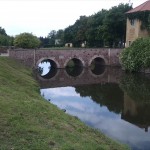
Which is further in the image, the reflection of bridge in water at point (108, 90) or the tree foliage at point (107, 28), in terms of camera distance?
the tree foliage at point (107, 28)

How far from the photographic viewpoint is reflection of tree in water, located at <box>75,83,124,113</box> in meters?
26.9

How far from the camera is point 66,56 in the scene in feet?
178

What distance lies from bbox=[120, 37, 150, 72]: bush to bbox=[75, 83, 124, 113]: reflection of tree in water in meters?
8.49

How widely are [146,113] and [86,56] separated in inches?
1324

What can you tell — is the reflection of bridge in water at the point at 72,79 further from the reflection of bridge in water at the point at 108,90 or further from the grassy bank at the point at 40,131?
the grassy bank at the point at 40,131

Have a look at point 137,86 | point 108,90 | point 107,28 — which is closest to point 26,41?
point 107,28

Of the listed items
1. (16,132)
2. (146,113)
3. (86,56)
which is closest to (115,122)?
(146,113)

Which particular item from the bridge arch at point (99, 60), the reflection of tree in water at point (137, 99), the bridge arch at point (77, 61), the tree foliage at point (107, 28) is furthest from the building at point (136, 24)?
the reflection of tree in water at point (137, 99)

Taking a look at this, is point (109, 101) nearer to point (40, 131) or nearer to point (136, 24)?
point (40, 131)

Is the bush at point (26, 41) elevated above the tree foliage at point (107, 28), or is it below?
below

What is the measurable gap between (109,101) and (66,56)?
2656cm

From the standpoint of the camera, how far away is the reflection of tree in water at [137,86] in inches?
1200

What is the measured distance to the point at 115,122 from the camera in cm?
2136

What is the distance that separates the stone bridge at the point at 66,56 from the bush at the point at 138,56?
297 inches
